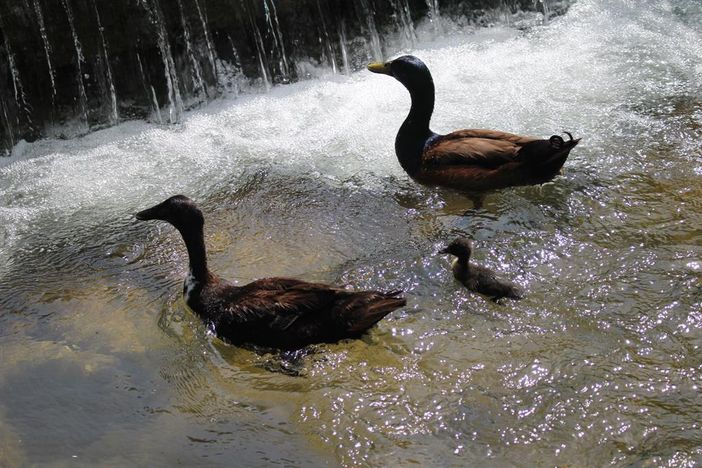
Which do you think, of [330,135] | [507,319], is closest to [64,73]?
[330,135]

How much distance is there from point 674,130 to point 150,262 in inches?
176

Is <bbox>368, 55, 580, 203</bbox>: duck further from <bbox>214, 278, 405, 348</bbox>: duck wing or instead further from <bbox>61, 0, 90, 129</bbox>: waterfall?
<bbox>61, 0, 90, 129</bbox>: waterfall

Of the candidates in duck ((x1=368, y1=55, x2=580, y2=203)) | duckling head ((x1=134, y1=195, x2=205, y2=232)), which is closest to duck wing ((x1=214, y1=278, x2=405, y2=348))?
duckling head ((x1=134, y1=195, x2=205, y2=232))

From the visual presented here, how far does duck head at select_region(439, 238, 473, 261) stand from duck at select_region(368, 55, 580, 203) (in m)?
0.99

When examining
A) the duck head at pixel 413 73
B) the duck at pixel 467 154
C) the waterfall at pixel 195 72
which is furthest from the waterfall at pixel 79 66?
the duck at pixel 467 154

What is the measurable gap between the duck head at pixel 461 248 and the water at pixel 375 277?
0.62ft

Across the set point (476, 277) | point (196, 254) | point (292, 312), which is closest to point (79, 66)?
point (196, 254)

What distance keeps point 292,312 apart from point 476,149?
87.6 inches

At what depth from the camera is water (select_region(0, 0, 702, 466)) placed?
3.62 metres

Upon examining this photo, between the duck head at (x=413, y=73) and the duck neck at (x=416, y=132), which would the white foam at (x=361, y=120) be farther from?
the duck head at (x=413, y=73)

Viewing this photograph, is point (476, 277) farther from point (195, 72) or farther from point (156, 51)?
point (156, 51)

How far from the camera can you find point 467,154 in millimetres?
5676

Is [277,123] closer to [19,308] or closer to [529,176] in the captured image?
[529,176]

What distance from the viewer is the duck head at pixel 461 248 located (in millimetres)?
4691
